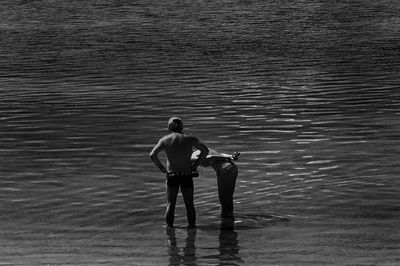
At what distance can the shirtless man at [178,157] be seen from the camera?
22016 mm

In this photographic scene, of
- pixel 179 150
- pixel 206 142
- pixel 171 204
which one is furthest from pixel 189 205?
pixel 206 142

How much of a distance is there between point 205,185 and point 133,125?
33.3 feet

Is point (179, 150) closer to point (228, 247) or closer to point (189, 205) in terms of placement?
point (189, 205)

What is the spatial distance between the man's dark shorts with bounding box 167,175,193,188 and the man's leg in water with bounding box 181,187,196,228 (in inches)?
3.9

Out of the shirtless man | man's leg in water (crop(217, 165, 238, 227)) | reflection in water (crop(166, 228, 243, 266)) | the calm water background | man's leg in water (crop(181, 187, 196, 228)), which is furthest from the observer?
man's leg in water (crop(217, 165, 238, 227))

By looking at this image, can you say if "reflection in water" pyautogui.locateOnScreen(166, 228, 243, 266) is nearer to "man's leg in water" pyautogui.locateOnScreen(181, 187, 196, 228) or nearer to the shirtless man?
"man's leg in water" pyautogui.locateOnScreen(181, 187, 196, 228)

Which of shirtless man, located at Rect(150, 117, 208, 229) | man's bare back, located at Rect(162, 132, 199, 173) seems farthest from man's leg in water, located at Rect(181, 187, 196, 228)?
man's bare back, located at Rect(162, 132, 199, 173)

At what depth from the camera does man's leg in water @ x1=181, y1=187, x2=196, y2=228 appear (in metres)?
22.5

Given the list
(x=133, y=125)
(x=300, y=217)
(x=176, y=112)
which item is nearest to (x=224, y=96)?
(x=176, y=112)

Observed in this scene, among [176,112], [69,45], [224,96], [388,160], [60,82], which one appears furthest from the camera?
[69,45]

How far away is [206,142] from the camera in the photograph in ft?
109

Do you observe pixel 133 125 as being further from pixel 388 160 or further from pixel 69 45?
pixel 69 45

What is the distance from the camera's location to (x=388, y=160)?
98.6 feet

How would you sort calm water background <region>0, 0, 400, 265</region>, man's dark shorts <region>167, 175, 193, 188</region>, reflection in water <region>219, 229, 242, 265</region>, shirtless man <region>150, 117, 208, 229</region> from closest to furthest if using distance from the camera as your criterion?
1. reflection in water <region>219, 229, 242, 265</region>
2. calm water background <region>0, 0, 400, 265</region>
3. shirtless man <region>150, 117, 208, 229</region>
4. man's dark shorts <region>167, 175, 193, 188</region>
